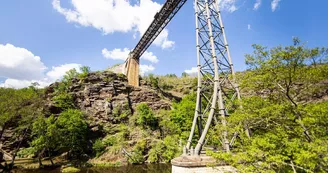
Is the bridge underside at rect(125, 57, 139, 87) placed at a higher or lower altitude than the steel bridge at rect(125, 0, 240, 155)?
higher

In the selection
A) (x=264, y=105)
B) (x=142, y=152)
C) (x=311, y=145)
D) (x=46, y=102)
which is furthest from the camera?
(x=46, y=102)

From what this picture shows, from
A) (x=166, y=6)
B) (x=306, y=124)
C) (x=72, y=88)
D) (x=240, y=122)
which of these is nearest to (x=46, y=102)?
(x=72, y=88)

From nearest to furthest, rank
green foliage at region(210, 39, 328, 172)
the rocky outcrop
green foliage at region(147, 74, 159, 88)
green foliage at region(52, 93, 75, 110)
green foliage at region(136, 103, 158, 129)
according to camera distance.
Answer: green foliage at region(210, 39, 328, 172), green foliage at region(136, 103, 158, 129), green foliage at region(52, 93, 75, 110), the rocky outcrop, green foliage at region(147, 74, 159, 88)

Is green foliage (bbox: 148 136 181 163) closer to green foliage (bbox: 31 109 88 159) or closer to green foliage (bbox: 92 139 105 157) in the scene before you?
green foliage (bbox: 92 139 105 157)

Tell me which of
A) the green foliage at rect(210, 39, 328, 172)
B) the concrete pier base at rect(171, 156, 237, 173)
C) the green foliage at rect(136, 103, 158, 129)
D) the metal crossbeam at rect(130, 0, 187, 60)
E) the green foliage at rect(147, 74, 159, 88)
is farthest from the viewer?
the green foliage at rect(147, 74, 159, 88)

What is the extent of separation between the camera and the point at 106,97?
118 ft

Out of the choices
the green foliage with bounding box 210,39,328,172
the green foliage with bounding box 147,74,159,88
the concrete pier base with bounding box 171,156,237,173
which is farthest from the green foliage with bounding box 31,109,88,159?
the green foliage with bounding box 210,39,328,172

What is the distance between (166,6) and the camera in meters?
21.5

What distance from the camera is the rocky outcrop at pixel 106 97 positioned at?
3431 centimetres

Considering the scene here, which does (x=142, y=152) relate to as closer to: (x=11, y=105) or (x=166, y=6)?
(x=11, y=105)

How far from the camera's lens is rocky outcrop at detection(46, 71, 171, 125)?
34.3 metres

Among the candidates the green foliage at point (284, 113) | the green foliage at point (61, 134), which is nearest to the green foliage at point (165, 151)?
the green foliage at point (61, 134)

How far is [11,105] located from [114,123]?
53.3 feet

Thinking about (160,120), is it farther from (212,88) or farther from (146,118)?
(212,88)
